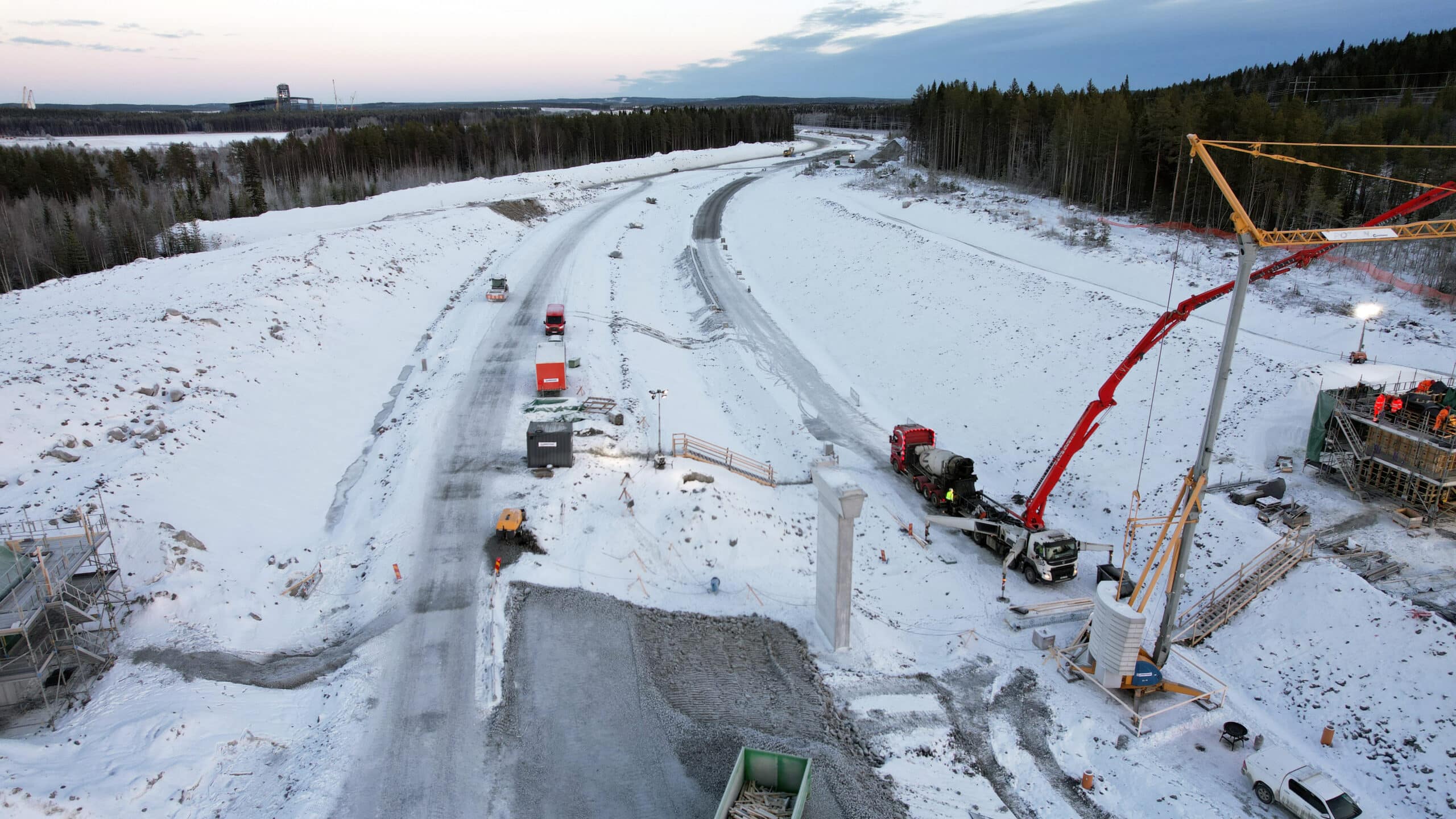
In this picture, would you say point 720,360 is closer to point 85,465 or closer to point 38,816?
point 85,465

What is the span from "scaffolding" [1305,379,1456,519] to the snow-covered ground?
4.65 feet

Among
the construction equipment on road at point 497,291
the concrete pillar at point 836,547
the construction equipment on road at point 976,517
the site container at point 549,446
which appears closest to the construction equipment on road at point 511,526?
the site container at point 549,446

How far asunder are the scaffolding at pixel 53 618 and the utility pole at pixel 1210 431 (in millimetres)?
27396

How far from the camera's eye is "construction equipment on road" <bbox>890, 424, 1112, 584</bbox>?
25234 mm

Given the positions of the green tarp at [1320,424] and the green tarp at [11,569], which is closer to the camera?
the green tarp at [11,569]

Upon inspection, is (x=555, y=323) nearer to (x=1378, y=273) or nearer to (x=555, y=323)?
(x=555, y=323)

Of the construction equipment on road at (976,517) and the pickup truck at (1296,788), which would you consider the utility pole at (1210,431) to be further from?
the construction equipment on road at (976,517)

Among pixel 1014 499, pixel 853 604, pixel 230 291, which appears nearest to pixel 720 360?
pixel 1014 499

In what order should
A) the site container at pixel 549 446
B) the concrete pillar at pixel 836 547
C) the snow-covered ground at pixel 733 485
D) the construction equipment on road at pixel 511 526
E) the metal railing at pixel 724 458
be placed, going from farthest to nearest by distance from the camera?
the metal railing at pixel 724 458
the site container at pixel 549 446
the construction equipment on road at pixel 511 526
the concrete pillar at pixel 836 547
the snow-covered ground at pixel 733 485

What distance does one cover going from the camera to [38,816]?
13.6 metres

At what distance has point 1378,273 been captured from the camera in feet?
132

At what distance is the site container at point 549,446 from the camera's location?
28969 mm

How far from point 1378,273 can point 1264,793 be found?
36.5m

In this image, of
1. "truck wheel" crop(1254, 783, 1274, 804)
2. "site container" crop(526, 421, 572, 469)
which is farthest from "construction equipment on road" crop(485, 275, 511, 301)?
"truck wheel" crop(1254, 783, 1274, 804)
